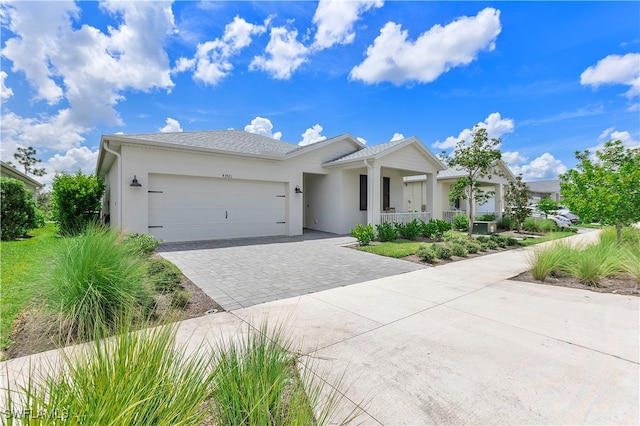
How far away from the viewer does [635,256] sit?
5.95 meters

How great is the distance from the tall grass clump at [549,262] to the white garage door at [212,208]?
973cm

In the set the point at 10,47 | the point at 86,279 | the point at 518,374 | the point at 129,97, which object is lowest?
the point at 518,374

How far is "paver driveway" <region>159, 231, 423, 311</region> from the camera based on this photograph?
526cm

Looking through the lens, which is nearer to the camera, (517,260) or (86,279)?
(86,279)

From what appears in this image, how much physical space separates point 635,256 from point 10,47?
14572 millimetres

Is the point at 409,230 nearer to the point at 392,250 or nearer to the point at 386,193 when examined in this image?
the point at 392,250

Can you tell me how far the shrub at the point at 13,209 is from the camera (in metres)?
10.4

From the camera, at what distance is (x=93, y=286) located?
3.42 m

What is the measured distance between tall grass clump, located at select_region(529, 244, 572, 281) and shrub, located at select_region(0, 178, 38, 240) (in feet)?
56.3

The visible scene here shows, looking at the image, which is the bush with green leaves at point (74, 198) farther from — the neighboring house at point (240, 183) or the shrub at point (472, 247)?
the shrub at point (472, 247)

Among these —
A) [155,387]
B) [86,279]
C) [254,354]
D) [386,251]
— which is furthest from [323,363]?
[386,251]

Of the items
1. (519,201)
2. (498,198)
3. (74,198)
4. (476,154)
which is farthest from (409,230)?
(74,198)

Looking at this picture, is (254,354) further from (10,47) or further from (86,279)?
(10,47)

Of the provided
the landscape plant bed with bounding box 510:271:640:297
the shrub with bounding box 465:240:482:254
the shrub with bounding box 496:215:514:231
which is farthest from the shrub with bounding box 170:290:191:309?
the shrub with bounding box 496:215:514:231
